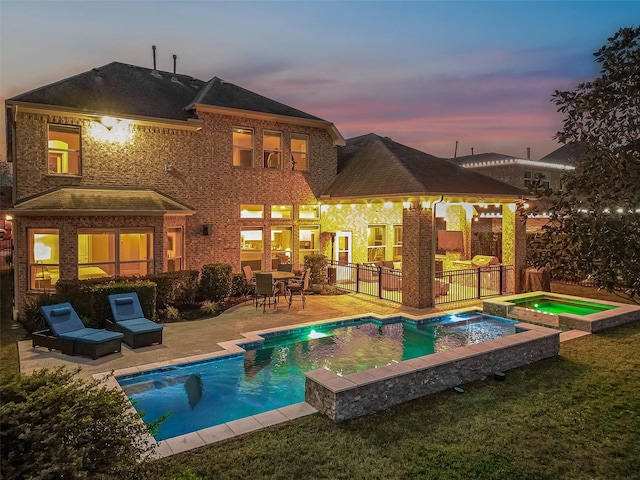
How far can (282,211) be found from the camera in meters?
19.4

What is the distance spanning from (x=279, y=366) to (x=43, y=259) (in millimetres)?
9495

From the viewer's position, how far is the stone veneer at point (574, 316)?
477 inches

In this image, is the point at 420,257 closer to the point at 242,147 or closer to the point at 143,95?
the point at 242,147

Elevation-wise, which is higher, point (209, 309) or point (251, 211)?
point (251, 211)

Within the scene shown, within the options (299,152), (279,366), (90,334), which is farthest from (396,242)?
(90,334)

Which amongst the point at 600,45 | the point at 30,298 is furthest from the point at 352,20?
the point at 30,298

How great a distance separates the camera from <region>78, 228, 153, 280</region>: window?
46.8ft

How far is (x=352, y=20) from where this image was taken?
33.6 feet

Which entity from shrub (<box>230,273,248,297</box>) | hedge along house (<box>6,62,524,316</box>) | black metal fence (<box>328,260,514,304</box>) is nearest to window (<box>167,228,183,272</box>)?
hedge along house (<box>6,62,524,316</box>)

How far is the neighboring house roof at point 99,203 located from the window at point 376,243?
970 centimetres

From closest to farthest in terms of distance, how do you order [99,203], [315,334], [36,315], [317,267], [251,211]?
[36,315] → [315,334] → [99,203] → [317,267] → [251,211]

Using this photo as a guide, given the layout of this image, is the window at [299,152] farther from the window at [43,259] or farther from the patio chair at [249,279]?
the window at [43,259]

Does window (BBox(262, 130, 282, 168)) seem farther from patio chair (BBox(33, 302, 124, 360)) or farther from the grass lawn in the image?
the grass lawn

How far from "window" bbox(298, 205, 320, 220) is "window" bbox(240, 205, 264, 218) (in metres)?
1.93
